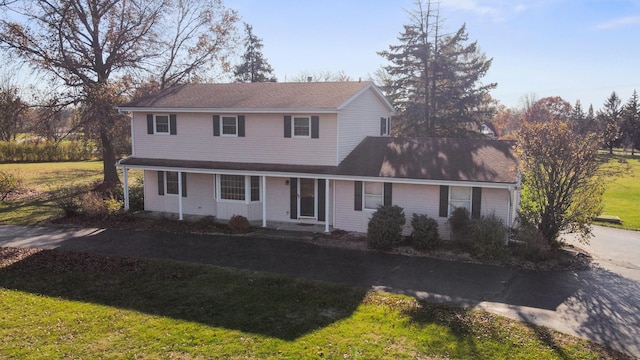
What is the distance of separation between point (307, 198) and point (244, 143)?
11.6 ft

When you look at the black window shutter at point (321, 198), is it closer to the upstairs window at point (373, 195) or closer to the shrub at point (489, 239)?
the upstairs window at point (373, 195)

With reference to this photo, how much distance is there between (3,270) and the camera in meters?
13.0

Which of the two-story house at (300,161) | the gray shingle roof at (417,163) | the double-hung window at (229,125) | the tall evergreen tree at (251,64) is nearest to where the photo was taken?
the gray shingle roof at (417,163)

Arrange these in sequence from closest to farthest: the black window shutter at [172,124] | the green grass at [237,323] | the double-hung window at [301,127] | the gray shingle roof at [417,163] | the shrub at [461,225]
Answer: the green grass at [237,323], the shrub at [461,225], the gray shingle roof at [417,163], the double-hung window at [301,127], the black window shutter at [172,124]

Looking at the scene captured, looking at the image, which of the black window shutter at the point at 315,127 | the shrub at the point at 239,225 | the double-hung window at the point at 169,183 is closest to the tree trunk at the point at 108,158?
the double-hung window at the point at 169,183

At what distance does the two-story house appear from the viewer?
53.1 ft

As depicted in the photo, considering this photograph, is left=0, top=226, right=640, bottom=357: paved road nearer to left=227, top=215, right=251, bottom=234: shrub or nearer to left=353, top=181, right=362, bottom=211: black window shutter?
left=227, top=215, right=251, bottom=234: shrub

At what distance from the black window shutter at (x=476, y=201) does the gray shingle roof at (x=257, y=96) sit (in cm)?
596

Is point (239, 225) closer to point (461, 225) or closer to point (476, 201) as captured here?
point (461, 225)

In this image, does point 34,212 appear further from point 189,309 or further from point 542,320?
point 542,320

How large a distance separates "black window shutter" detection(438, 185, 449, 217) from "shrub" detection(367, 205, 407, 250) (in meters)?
1.67

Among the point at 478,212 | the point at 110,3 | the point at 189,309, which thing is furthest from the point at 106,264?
the point at 110,3

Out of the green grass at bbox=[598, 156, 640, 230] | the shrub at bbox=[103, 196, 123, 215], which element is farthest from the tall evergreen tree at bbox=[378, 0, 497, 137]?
the shrub at bbox=[103, 196, 123, 215]

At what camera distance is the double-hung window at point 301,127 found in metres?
18.0
